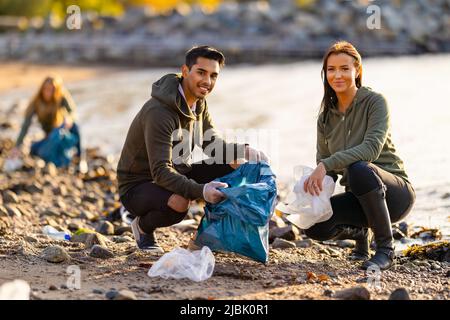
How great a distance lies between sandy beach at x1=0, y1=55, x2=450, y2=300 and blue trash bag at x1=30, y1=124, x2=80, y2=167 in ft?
1.09

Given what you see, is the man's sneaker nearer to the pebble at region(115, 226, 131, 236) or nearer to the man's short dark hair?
the pebble at region(115, 226, 131, 236)

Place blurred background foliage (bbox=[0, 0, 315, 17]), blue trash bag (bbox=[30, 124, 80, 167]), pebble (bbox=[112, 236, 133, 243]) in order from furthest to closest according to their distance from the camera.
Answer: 1. blurred background foliage (bbox=[0, 0, 315, 17])
2. blue trash bag (bbox=[30, 124, 80, 167])
3. pebble (bbox=[112, 236, 133, 243])

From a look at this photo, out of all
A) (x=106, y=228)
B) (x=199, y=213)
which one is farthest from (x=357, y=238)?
(x=199, y=213)

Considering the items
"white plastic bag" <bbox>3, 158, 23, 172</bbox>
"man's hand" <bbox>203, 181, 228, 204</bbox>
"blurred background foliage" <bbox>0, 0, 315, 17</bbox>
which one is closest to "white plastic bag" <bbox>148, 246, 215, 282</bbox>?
"man's hand" <bbox>203, 181, 228, 204</bbox>

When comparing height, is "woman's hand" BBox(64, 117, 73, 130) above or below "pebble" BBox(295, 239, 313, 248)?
above

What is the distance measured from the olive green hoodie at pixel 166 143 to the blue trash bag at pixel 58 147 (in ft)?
13.7

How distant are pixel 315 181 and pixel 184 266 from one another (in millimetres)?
887

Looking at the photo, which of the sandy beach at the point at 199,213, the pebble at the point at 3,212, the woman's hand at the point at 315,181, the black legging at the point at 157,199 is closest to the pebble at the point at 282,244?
the sandy beach at the point at 199,213

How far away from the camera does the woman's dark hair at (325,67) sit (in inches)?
206

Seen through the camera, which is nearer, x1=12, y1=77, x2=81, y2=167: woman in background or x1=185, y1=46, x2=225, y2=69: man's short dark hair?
x1=185, y1=46, x2=225, y2=69: man's short dark hair

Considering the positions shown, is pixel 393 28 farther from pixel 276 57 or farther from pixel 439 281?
pixel 439 281

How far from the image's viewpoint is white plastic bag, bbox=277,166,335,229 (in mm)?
5168

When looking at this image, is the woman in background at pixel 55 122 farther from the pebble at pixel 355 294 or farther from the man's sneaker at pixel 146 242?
the pebble at pixel 355 294
